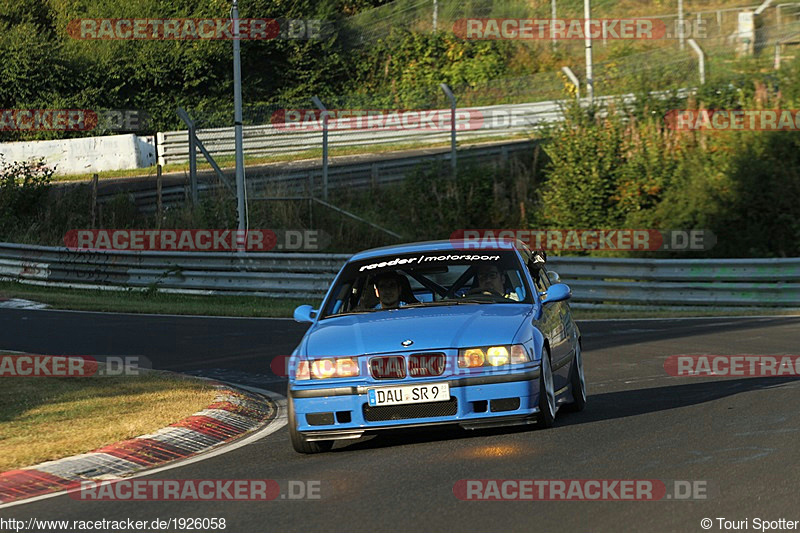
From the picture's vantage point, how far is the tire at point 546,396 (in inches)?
338

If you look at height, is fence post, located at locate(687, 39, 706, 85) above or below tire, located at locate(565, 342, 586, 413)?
above

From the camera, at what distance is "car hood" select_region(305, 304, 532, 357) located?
848 cm

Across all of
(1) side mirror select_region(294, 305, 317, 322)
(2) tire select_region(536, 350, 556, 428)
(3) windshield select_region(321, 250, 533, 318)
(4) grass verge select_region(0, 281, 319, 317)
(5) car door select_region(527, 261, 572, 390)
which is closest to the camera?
(2) tire select_region(536, 350, 556, 428)

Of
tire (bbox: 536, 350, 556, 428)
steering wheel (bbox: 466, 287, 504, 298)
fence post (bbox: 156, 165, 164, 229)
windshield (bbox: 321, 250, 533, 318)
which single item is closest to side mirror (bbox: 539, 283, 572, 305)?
windshield (bbox: 321, 250, 533, 318)

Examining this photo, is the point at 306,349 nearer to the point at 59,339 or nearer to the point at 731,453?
the point at 731,453

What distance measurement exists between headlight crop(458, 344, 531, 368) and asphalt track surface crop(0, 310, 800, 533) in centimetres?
55

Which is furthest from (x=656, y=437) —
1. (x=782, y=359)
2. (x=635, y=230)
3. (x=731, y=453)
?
(x=635, y=230)

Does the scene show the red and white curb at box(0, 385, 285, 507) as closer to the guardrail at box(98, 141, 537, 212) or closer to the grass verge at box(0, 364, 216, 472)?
the grass verge at box(0, 364, 216, 472)

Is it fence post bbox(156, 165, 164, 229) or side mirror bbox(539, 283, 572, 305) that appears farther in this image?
fence post bbox(156, 165, 164, 229)

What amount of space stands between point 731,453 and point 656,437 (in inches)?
30.0

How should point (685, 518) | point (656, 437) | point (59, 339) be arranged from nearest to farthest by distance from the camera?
point (685, 518)
point (656, 437)
point (59, 339)

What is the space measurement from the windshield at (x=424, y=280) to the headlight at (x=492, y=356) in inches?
46.7

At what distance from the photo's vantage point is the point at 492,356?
844 centimetres

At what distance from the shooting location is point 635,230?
2755cm
